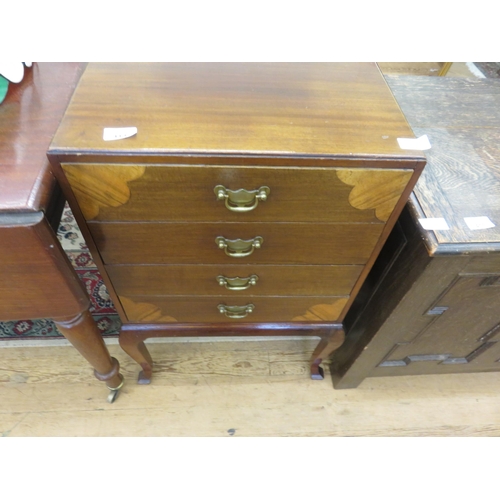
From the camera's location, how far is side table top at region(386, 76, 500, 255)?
0.61 metres

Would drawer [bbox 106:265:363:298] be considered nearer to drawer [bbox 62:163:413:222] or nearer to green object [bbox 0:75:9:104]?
drawer [bbox 62:163:413:222]

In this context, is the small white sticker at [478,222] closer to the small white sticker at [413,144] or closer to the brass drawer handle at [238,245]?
the small white sticker at [413,144]

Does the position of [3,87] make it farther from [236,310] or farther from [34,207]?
[236,310]

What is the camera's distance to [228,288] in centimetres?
72

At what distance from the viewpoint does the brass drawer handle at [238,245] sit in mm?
604

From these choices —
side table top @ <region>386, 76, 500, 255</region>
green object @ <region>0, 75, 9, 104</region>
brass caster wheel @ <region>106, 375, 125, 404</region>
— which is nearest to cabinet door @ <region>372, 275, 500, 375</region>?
side table top @ <region>386, 76, 500, 255</region>

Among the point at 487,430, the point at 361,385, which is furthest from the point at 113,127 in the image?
the point at 487,430

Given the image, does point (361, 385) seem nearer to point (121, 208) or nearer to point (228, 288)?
A: point (228, 288)

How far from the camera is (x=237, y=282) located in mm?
713

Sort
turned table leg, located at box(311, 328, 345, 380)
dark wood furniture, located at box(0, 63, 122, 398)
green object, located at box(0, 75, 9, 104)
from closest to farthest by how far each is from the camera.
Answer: dark wood furniture, located at box(0, 63, 122, 398)
green object, located at box(0, 75, 9, 104)
turned table leg, located at box(311, 328, 345, 380)

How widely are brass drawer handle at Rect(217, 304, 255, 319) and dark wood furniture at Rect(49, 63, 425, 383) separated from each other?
0.08 m

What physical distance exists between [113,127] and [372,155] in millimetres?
339

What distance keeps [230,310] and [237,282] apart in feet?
0.36

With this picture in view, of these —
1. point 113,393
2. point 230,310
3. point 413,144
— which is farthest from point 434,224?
point 113,393
